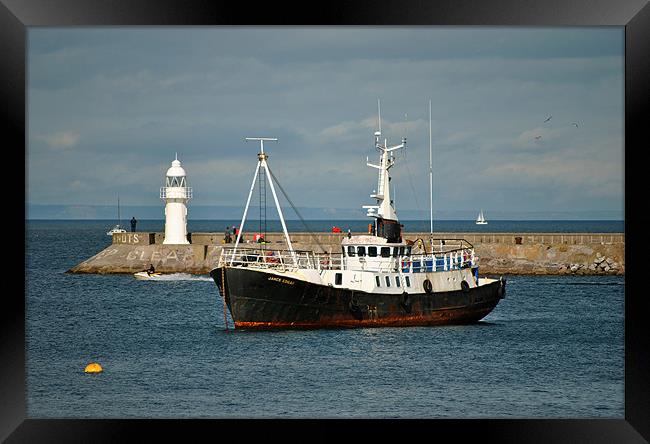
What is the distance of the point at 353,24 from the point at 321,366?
17185 millimetres

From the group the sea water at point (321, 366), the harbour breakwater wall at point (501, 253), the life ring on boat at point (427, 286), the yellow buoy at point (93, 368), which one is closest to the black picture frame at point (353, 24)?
the sea water at point (321, 366)

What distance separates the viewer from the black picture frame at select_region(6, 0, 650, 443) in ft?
48.5

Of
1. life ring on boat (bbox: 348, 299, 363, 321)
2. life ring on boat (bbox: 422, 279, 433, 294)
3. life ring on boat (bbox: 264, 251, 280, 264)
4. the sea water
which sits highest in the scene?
life ring on boat (bbox: 264, 251, 280, 264)

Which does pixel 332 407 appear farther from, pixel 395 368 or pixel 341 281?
pixel 341 281

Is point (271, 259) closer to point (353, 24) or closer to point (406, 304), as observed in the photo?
point (406, 304)

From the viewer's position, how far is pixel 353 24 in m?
14.7

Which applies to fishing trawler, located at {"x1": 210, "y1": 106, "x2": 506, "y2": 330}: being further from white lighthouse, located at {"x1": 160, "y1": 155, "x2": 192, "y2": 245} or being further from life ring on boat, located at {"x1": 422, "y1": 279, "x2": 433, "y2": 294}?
white lighthouse, located at {"x1": 160, "y1": 155, "x2": 192, "y2": 245}

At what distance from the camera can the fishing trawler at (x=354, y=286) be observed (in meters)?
35.7

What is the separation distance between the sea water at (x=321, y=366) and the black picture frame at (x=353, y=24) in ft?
28.4

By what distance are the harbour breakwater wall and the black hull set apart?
1178 inches

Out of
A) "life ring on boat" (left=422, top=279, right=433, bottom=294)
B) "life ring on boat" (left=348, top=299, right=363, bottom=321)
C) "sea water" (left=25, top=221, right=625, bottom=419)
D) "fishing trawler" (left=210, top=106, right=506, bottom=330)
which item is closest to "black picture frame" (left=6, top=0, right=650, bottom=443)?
"sea water" (left=25, top=221, right=625, bottom=419)

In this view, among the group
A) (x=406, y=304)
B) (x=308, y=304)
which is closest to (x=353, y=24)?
(x=308, y=304)

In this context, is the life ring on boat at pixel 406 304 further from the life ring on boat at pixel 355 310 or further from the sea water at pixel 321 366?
the life ring on boat at pixel 355 310

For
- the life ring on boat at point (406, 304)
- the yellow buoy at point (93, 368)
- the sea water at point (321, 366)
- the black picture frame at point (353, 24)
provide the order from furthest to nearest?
the life ring on boat at point (406, 304)
the yellow buoy at point (93, 368)
the sea water at point (321, 366)
the black picture frame at point (353, 24)
